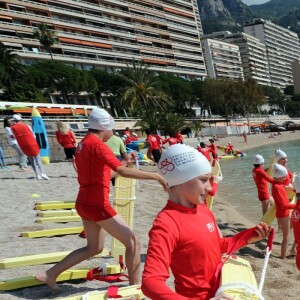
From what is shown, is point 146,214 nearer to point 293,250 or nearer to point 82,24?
point 293,250

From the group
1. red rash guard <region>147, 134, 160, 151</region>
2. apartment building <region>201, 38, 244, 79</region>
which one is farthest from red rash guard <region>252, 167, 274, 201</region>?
apartment building <region>201, 38, 244, 79</region>

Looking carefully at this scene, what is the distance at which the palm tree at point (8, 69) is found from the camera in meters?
57.6

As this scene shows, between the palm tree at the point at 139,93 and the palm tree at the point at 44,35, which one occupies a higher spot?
the palm tree at the point at 44,35

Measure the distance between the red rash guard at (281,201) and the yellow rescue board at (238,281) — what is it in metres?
4.18

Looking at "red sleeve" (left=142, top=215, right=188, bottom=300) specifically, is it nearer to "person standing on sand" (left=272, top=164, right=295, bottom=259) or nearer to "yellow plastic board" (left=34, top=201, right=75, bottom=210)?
"person standing on sand" (left=272, top=164, right=295, bottom=259)

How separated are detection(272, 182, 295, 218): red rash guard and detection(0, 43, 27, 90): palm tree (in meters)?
55.3

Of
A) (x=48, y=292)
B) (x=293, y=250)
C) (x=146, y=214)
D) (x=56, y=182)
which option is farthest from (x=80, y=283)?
(x=56, y=182)

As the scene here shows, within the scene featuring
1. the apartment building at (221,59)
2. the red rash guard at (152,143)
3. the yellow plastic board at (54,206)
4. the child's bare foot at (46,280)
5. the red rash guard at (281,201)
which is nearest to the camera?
the child's bare foot at (46,280)

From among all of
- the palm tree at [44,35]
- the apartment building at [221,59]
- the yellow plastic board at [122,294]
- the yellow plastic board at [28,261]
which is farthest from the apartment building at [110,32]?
the yellow plastic board at [122,294]

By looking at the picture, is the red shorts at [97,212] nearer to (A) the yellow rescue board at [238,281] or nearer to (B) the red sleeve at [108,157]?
(B) the red sleeve at [108,157]

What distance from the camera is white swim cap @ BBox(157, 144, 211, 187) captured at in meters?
2.30

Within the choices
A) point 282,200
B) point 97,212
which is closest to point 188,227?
point 97,212

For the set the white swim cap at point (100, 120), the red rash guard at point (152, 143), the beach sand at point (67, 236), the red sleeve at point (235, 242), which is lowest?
the beach sand at point (67, 236)

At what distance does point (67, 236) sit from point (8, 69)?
57377mm
